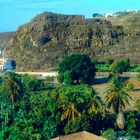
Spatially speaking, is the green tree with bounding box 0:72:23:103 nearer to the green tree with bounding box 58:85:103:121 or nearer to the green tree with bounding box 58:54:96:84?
the green tree with bounding box 58:85:103:121

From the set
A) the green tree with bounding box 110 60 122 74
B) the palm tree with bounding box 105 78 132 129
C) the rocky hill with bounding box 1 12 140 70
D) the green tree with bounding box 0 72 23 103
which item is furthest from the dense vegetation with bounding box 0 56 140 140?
the rocky hill with bounding box 1 12 140 70

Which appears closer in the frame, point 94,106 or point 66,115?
point 66,115

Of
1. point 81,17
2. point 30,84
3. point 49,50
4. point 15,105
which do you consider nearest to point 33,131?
point 15,105

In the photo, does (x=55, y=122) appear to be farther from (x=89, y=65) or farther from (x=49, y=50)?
(x=49, y=50)

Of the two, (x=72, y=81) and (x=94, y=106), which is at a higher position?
(x=72, y=81)

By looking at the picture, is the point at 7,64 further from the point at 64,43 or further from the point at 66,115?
the point at 66,115

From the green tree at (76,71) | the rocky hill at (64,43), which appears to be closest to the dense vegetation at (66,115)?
the green tree at (76,71)

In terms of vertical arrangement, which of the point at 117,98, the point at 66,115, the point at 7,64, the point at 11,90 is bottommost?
the point at 66,115

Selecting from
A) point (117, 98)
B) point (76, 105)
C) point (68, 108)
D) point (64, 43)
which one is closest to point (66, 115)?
point (68, 108)
